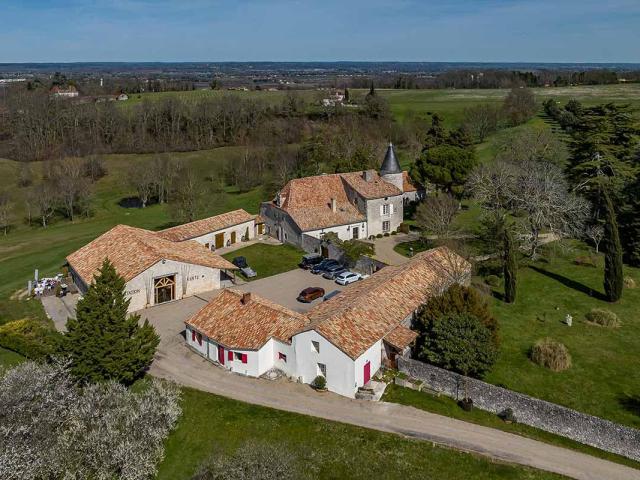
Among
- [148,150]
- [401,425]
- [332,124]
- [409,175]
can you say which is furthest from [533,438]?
[148,150]

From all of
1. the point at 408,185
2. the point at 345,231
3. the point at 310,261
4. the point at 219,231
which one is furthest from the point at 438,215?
the point at 219,231

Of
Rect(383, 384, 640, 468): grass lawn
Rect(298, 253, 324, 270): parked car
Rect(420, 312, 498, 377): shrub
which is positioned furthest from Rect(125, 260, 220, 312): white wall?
Rect(420, 312, 498, 377): shrub

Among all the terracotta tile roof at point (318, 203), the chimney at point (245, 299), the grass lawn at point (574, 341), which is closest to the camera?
the grass lawn at point (574, 341)

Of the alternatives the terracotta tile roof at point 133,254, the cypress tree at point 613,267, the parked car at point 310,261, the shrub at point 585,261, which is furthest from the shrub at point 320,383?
the shrub at point 585,261

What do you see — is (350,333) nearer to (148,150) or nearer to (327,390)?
(327,390)

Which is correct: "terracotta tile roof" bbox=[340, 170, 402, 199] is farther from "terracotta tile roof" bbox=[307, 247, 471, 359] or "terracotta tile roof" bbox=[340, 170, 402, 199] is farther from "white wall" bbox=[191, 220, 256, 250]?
"terracotta tile roof" bbox=[307, 247, 471, 359]

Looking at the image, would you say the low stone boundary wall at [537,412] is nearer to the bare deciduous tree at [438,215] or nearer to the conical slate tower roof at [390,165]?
the bare deciduous tree at [438,215]
